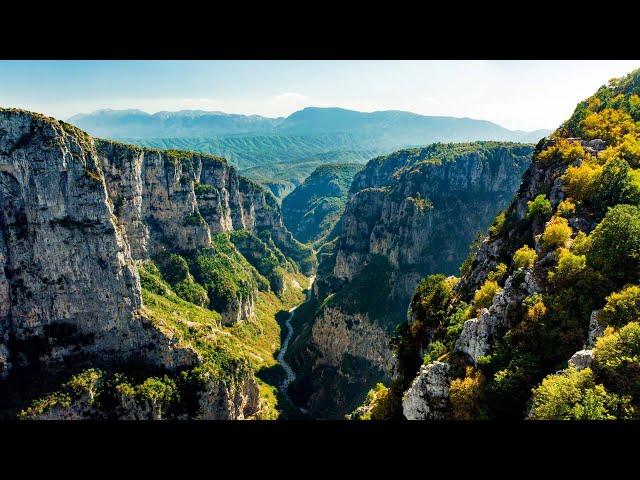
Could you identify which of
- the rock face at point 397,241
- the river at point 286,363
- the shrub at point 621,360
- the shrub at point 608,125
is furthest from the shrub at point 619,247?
the river at point 286,363

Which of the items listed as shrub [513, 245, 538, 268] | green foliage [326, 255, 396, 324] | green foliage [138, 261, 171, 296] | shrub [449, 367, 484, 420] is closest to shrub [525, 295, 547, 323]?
shrub [449, 367, 484, 420]

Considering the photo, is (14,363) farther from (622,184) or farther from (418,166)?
(418,166)

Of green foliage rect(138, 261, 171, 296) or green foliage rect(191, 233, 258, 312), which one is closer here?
green foliage rect(138, 261, 171, 296)

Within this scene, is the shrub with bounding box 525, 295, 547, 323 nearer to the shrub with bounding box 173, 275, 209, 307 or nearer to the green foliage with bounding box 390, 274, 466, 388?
the green foliage with bounding box 390, 274, 466, 388

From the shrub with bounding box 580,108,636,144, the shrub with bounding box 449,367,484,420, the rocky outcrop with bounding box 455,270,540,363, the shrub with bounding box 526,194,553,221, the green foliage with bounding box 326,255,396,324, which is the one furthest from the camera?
the green foliage with bounding box 326,255,396,324

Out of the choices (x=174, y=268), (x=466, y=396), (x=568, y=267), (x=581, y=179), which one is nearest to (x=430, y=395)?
(x=466, y=396)
